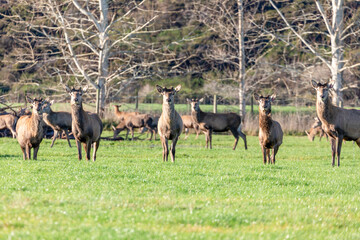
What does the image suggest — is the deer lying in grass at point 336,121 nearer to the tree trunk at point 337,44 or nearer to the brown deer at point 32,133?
the brown deer at point 32,133

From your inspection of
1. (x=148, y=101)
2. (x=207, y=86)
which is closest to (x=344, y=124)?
(x=148, y=101)

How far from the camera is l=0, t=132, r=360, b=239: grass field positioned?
20.3 feet

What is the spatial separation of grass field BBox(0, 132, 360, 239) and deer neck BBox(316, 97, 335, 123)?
14.5ft

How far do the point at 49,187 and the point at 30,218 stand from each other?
2.83m

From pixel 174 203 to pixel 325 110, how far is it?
10.5m

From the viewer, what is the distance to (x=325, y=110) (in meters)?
17.2

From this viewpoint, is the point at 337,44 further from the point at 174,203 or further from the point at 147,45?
the point at 174,203

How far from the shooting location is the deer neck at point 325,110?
1725 centimetres

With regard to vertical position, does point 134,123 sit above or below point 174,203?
above

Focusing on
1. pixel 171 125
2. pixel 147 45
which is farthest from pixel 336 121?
pixel 147 45

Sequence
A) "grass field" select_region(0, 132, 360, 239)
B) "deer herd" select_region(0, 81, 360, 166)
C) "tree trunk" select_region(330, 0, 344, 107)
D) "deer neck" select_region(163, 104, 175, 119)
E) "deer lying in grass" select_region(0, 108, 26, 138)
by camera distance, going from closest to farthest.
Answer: "grass field" select_region(0, 132, 360, 239) → "deer herd" select_region(0, 81, 360, 166) → "deer neck" select_region(163, 104, 175, 119) → "deer lying in grass" select_region(0, 108, 26, 138) → "tree trunk" select_region(330, 0, 344, 107)

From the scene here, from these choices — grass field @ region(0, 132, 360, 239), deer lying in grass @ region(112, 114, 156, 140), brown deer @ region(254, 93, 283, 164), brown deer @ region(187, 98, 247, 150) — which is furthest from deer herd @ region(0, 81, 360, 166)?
deer lying in grass @ region(112, 114, 156, 140)

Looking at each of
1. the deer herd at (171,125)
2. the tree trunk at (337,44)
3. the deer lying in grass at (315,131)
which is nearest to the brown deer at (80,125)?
the deer herd at (171,125)

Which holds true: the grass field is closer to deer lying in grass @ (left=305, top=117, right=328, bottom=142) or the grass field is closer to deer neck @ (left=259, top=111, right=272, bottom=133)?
deer neck @ (left=259, top=111, right=272, bottom=133)
